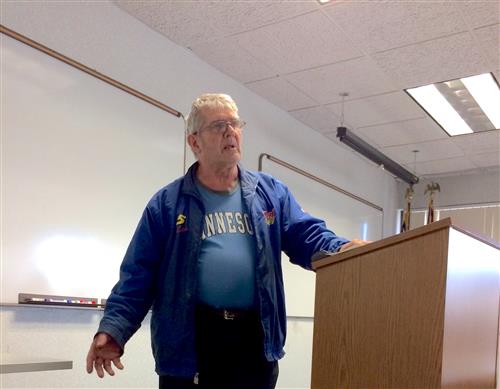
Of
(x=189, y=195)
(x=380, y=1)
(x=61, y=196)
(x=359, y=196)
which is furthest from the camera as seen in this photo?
(x=359, y=196)

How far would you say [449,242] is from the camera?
1.03 metres

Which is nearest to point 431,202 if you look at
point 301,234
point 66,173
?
point 66,173

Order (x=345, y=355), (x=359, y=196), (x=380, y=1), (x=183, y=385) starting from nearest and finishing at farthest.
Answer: (x=345, y=355)
(x=183, y=385)
(x=380, y=1)
(x=359, y=196)

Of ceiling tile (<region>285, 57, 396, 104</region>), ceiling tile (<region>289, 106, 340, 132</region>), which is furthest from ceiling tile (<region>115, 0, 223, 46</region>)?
ceiling tile (<region>289, 106, 340, 132</region>)

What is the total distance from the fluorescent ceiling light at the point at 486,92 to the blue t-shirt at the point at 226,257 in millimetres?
2810

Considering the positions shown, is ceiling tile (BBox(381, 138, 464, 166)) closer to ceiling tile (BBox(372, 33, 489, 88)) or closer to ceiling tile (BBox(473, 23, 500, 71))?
ceiling tile (BBox(372, 33, 489, 88))

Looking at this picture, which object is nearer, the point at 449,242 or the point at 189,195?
the point at 449,242

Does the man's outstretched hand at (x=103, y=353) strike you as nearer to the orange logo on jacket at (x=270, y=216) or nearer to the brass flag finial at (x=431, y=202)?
the orange logo on jacket at (x=270, y=216)

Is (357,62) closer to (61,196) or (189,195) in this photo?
(61,196)

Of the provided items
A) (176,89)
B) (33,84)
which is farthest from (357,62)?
(33,84)

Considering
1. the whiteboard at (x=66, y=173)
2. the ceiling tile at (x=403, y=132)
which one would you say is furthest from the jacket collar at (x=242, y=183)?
the ceiling tile at (x=403, y=132)

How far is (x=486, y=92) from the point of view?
4012 mm

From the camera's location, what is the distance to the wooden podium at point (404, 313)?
1.02m

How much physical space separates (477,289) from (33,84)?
2.13 meters
